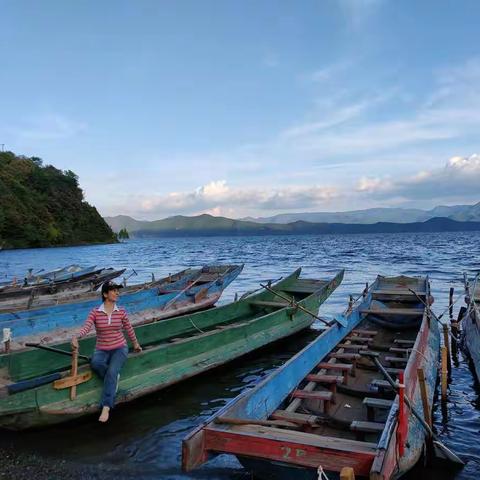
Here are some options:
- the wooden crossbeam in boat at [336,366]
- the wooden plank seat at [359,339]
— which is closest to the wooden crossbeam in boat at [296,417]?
the wooden crossbeam in boat at [336,366]

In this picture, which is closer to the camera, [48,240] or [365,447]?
[365,447]

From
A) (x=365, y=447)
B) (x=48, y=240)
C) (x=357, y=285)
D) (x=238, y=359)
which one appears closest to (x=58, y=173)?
(x=48, y=240)

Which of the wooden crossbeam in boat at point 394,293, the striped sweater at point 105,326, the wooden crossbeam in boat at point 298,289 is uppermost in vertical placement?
the striped sweater at point 105,326

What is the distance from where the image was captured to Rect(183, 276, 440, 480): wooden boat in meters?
4.60

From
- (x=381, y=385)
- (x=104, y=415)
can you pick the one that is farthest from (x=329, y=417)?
(x=104, y=415)

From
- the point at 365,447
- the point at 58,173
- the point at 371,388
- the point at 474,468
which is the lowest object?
the point at 474,468

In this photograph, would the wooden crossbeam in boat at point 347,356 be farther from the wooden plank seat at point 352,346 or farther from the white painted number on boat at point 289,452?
the white painted number on boat at point 289,452

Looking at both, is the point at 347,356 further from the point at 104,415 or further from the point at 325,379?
the point at 104,415

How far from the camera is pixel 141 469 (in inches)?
255

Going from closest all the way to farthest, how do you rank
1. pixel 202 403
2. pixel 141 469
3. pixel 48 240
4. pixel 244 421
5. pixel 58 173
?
1. pixel 244 421
2. pixel 141 469
3. pixel 202 403
4. pixel 48 240
5. pixel 58 173

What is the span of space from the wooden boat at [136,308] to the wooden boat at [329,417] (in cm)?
680

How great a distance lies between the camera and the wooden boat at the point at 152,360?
268 inches

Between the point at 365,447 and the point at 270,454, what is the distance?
38.2 inches

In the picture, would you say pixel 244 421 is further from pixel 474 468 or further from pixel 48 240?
pixel 48 240
